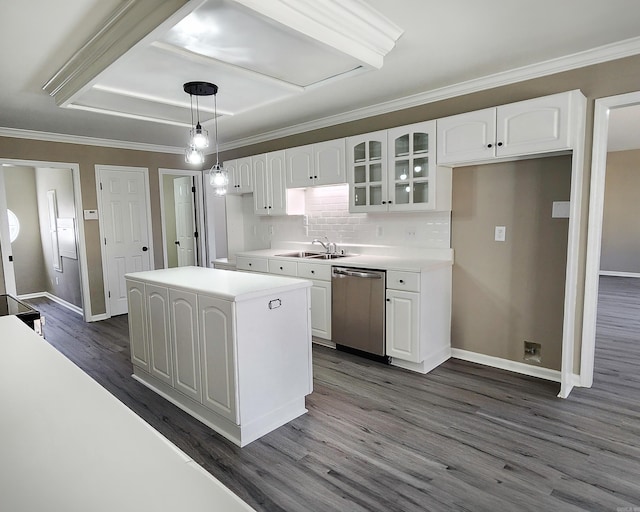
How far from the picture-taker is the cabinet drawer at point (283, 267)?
4.10 metres

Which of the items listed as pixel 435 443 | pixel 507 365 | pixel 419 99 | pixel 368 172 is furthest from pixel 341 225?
pixel 435 443

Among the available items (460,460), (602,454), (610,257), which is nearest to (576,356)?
(602,454)

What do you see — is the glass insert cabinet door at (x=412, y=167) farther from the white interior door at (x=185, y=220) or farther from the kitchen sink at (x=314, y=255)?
the white interior door at (x=185, y=220)

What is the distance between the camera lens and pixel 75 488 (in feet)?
2.16

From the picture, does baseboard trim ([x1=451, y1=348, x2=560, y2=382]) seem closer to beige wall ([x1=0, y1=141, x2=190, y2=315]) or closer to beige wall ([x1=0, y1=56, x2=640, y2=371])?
beige wall ([x1=0, y1=56, x2=640, y2=371])

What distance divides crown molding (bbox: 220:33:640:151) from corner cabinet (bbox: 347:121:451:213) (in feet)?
1.24

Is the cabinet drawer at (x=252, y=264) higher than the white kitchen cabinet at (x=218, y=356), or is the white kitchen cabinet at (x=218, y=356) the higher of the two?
the cabinet drawer at (x=252, y=264)

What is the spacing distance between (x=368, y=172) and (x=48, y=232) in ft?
→ 18.4

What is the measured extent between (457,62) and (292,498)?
2.98 meters

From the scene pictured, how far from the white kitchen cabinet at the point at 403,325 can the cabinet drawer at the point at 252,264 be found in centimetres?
164

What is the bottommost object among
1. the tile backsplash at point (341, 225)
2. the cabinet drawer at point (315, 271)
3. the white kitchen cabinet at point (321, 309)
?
the white kitchen cabinet at point (321, 309)

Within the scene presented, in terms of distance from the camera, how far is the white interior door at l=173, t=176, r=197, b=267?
6.24 meters

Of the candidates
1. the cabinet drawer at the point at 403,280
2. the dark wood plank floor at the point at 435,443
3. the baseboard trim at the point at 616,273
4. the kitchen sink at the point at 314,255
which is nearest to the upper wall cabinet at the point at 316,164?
the kitchen sink at the point at 314,255

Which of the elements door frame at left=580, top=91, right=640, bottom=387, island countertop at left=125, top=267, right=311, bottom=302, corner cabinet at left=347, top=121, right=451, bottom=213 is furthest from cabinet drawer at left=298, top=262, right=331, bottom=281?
door frame at left=580, top=91, right=640, bottom=387
